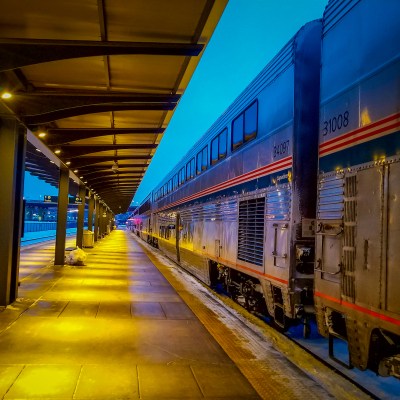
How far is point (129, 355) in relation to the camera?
5.44m

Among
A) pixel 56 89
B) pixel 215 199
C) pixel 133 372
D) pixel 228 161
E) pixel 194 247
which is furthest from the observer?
pixel 194 247

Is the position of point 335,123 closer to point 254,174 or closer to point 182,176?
point 254,174

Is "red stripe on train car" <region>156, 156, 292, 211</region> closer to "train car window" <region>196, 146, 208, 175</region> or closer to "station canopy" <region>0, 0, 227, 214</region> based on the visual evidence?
"train car window" <region>196, 146, 208, 175</region>

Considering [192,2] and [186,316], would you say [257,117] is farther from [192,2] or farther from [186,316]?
[186,316]

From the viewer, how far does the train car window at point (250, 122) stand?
7637 mm

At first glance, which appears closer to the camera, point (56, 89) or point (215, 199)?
point (56, 89)

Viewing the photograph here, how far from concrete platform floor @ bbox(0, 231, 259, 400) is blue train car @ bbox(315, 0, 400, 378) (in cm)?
120

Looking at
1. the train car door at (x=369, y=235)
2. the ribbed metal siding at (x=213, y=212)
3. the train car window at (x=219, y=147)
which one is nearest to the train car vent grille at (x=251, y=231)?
the ribbed metal siding at (x=213, y=212)

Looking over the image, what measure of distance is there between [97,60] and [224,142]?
3740 millimetres

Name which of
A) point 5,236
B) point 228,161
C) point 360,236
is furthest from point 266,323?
point 5,236

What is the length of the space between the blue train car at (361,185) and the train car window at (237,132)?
10.9 ft

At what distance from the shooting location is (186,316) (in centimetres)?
785

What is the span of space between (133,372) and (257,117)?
4.46 metres

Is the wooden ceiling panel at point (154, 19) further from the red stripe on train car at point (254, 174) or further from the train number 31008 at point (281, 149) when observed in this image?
the red stripe on train car at point (254, 174)
